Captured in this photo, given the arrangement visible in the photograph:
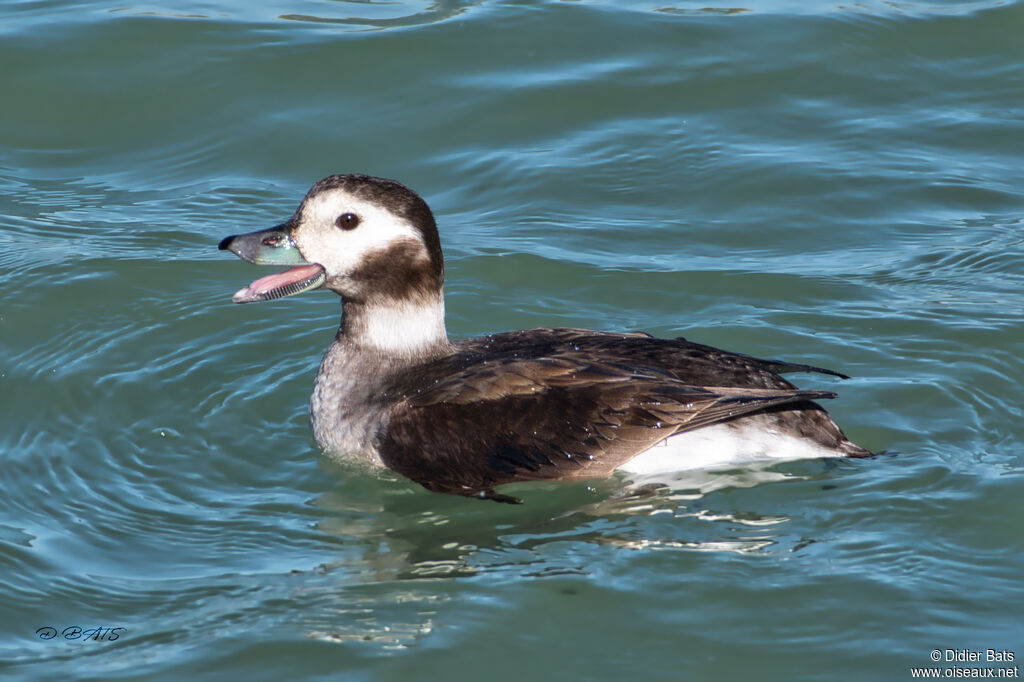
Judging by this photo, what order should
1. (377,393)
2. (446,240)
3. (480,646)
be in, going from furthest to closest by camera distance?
(446,240)
(377,393)
(480,646)

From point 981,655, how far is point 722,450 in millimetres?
1601

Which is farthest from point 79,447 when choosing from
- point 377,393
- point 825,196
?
point 825,196

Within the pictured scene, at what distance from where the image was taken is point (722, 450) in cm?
622

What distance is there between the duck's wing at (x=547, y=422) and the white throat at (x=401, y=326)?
1.87 ft

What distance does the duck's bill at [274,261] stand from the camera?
646 cm

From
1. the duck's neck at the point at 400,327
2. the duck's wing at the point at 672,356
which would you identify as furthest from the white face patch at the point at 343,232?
the duck's wing at the point at 672,356

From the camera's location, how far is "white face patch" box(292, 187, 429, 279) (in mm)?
6395

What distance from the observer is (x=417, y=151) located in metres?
10.3

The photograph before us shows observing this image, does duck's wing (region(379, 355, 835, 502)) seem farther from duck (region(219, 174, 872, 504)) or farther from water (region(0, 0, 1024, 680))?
water (region(0, 0, 1024, 680))

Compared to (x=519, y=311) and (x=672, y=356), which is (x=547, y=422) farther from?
(x=519, y=311)

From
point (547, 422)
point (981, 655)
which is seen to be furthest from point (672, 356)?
point (981, 655)

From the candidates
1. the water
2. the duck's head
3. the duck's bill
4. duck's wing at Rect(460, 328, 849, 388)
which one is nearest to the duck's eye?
the duck's head

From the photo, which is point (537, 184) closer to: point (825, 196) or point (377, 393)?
point (825, 196)

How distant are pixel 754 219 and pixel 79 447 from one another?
4.64 meters
